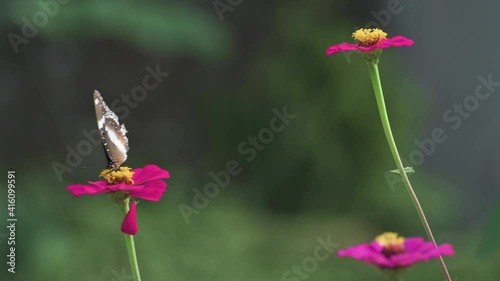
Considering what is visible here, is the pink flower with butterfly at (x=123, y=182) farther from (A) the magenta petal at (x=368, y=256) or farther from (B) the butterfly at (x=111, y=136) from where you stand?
(A) the magenta petal at (x=368, y=256)

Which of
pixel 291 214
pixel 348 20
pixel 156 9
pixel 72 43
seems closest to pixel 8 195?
pixel 156 9

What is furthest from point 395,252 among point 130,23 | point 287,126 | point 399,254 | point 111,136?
point 287,126

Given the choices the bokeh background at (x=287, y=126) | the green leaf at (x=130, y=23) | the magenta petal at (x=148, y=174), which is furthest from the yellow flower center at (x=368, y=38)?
the bokeh background at (x=287, y=126)

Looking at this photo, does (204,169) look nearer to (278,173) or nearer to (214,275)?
(278,173)

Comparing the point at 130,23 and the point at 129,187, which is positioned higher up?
the point at 130,23

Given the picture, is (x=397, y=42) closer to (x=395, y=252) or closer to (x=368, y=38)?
(x=368, y=38)

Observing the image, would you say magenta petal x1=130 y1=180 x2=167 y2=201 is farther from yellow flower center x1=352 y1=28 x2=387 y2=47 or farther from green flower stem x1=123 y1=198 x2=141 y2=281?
yellow flower center x1=352 y1=28 x2=387 y2=47

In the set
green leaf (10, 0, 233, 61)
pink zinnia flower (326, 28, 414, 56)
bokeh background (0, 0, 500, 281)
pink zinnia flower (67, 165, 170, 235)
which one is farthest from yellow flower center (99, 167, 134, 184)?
bokeh background (0, 0, 500, 281)
